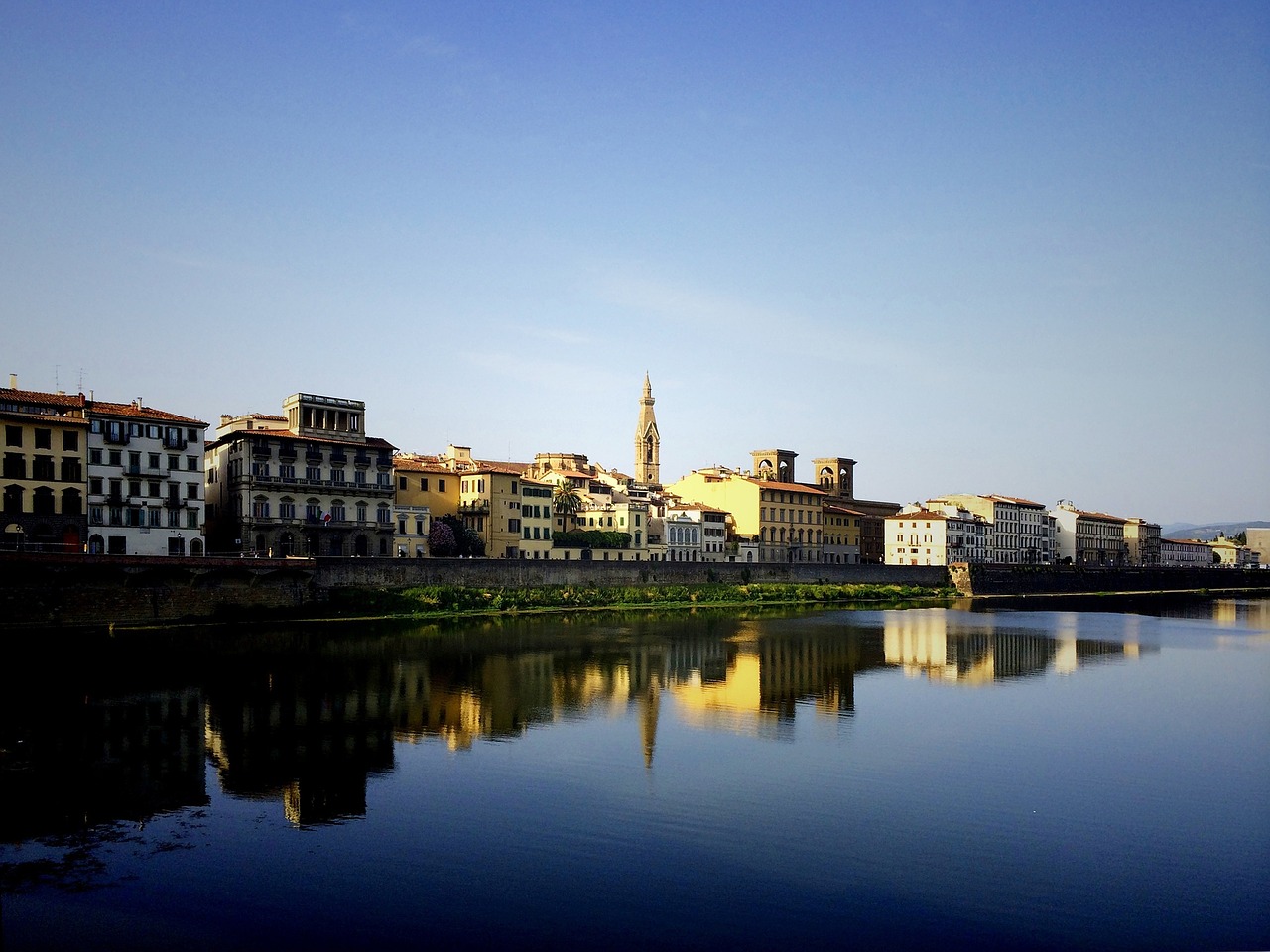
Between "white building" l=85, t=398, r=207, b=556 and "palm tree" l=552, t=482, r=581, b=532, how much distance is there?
118 feet

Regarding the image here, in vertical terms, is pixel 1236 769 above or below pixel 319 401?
below

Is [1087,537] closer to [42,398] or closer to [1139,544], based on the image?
[1139,544]

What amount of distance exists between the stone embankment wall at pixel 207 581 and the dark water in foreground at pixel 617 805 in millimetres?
7601

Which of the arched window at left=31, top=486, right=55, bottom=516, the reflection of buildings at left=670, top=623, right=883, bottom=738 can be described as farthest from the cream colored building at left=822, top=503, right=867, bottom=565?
the arched window at left=31, top=486, right=55, bottom=516

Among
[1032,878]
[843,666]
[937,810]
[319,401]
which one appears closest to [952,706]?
[843,666]

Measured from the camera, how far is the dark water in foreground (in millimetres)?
17906

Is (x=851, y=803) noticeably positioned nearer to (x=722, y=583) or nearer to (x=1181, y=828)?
(x=1181, y=828)

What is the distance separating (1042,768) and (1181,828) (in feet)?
18.0

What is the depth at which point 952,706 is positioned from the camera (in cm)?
3994

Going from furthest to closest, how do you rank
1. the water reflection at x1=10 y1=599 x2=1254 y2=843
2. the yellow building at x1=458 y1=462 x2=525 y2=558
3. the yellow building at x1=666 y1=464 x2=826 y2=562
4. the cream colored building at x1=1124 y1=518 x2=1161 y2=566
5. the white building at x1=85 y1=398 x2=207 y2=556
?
1. the cream colored building at x1=1124 y1=518 x2=1161 y2=566
2. the yellow building at x1=666 y1=464 x2=826 y2=562
3. the yellow building at x1=458 y1=462 x2=525 y2=558
4. the white building at x1=85 y1=398 x2=207 y2=556
5. the water reflection at x1=10 y1=599 x2=1254 y2=843

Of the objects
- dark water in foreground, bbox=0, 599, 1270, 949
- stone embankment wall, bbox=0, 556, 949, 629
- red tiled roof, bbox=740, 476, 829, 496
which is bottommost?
dark water in foreground, bbox=0, 599, 1270, 949

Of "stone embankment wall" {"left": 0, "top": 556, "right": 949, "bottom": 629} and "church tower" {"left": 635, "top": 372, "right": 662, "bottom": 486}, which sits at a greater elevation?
"church tower" {"left": 635, "top": 372, "right": 662, "bottom": 486}

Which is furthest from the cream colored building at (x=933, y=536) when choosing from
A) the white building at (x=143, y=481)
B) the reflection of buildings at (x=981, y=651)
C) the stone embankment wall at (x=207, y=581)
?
the white building at (x=143, y=481)

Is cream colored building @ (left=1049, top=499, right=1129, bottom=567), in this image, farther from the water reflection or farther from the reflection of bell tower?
the water reflection
